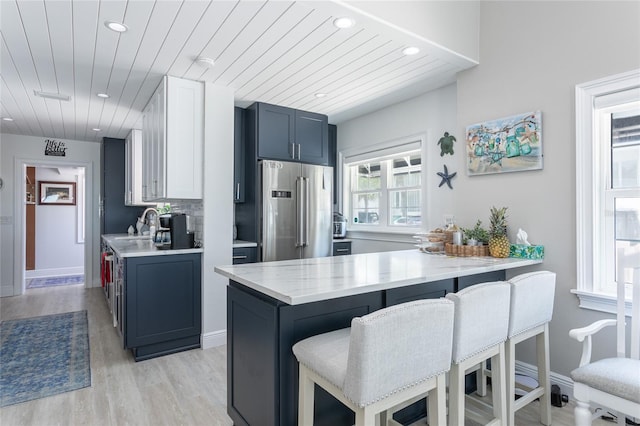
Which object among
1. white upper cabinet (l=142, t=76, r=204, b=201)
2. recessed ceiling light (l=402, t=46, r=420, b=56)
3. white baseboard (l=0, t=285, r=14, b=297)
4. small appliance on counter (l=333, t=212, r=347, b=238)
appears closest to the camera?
→ recessed ceiling light (l=402, t=46, r=420, b=56)

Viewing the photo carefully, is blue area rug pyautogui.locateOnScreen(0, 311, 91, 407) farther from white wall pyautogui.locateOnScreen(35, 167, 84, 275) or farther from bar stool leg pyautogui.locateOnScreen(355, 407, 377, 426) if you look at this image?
white wall pyautogui.locateOnScreen(35, 167, 84, 275)

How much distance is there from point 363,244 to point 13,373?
11.8 feet

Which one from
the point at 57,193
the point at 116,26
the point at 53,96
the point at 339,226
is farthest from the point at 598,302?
the point at 57,193

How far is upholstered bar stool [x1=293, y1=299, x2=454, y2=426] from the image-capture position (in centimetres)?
117

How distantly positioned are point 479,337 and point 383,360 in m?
0.65

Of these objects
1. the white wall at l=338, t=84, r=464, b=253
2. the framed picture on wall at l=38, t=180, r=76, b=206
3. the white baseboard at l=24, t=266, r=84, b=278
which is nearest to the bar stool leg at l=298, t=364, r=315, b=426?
the white wall at l=338, t=84, r=464, b=253

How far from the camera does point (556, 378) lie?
2350 millimetres

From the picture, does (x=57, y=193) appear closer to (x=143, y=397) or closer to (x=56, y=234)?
(x=56, y=234)

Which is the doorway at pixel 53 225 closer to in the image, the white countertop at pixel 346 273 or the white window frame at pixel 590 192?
the white countertop at pixel 346 273

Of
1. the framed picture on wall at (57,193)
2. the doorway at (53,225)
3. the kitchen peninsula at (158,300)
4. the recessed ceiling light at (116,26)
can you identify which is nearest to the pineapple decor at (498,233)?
the kitchen peninsula at (158,300)

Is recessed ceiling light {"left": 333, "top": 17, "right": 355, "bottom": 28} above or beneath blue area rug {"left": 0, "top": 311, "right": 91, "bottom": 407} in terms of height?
above

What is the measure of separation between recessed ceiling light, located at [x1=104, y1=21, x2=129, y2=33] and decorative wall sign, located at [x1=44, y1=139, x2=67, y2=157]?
423cm

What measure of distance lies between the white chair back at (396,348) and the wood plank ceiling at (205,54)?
175 cm

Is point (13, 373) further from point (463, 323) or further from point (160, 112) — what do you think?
point (463, 323)
